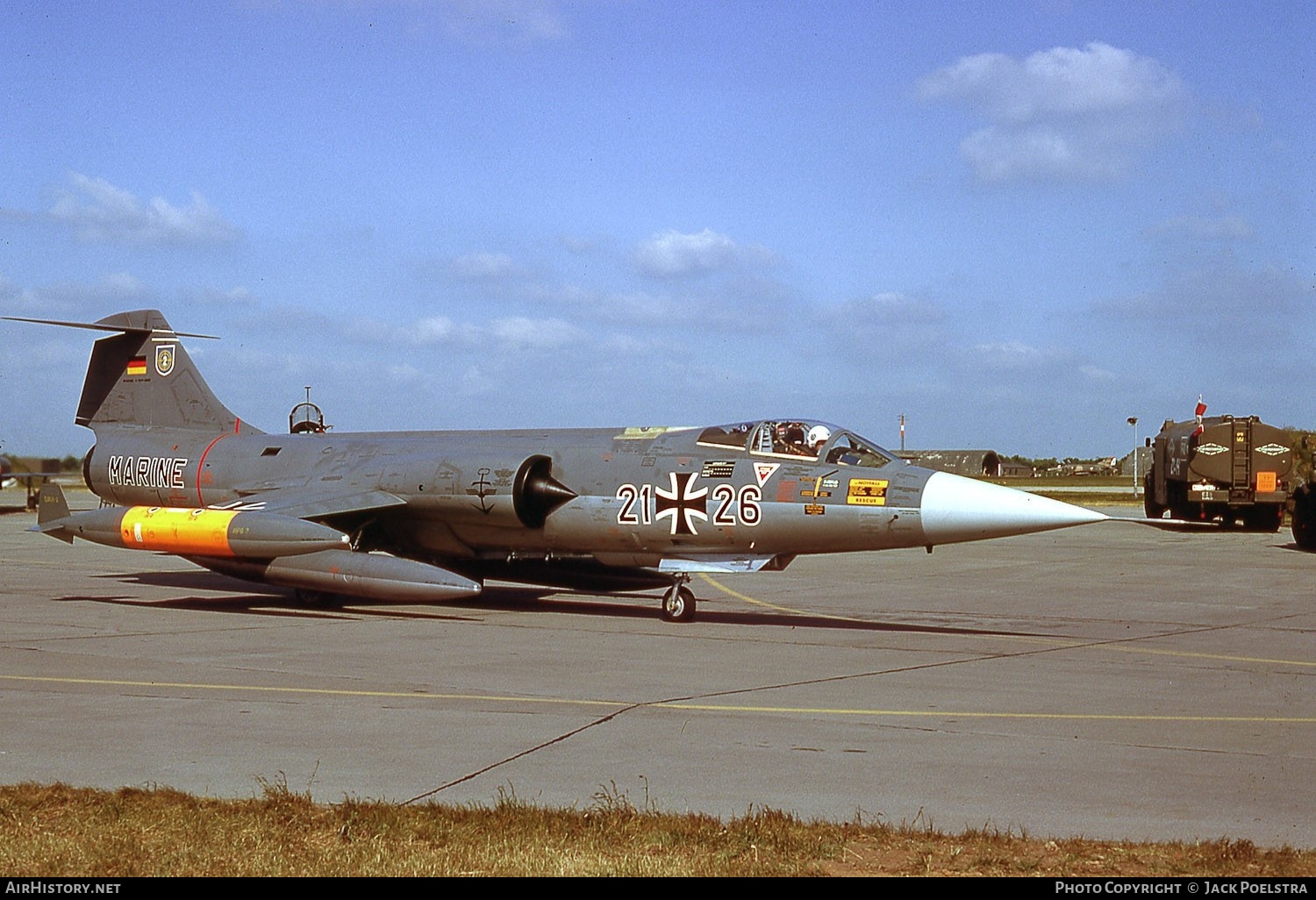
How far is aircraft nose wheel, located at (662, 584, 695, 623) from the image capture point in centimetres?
1659

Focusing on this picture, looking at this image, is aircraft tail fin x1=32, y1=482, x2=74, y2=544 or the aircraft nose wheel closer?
the aircraft nose wheel

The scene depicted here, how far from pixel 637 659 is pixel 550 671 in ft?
3.99

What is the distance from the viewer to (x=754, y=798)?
7.12 meters

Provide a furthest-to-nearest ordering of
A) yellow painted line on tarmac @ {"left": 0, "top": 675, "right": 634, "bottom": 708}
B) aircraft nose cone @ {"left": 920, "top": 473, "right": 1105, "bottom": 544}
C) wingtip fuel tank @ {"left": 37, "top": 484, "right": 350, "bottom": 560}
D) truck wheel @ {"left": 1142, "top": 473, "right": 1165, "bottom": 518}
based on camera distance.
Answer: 1. truck wheel @ {"left": 1142, "top": 473, "right": 1165, "bottom": 518}
2. wingtip fuel tank @ {"left": 37, "top": 484, "right": 350, "bottom": 560}
3. aircraft nose cone @ {"left": 920, "top": 473, "right": 1105, "bottom": 544}
4. yellow painted line on tarmac @ {"left": 0, "top": 675, "right": 634, "bottom": 708}

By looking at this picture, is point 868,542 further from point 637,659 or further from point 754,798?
point 754,798

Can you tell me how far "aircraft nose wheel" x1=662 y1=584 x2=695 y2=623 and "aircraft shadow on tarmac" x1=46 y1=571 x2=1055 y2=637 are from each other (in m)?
0.31

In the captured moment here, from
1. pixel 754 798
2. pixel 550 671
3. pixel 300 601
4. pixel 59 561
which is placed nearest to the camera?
pixel 754 798

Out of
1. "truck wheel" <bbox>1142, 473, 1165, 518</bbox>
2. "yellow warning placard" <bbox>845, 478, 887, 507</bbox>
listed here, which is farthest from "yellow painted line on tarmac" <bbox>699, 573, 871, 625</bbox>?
"truck wheel" <bbox>1142, 473, 1165, 518</bbox>

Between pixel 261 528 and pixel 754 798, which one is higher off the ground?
pixel 261 528

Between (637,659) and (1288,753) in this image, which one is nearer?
(1288,753)

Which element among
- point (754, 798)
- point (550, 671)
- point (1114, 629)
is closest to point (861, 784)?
point (754, 798)

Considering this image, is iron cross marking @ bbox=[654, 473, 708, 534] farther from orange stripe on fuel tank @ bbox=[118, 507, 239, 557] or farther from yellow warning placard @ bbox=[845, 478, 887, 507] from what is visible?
orange stripe on fuel tank @ bbox=[118, 507, 239, 557]

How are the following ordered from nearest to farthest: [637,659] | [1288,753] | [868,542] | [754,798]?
[754,798] → [1288,753] → [637,659] → [868,542]

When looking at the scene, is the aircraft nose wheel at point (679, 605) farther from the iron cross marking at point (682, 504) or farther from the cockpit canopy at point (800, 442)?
the cockpit canopy at point (800, 442)
